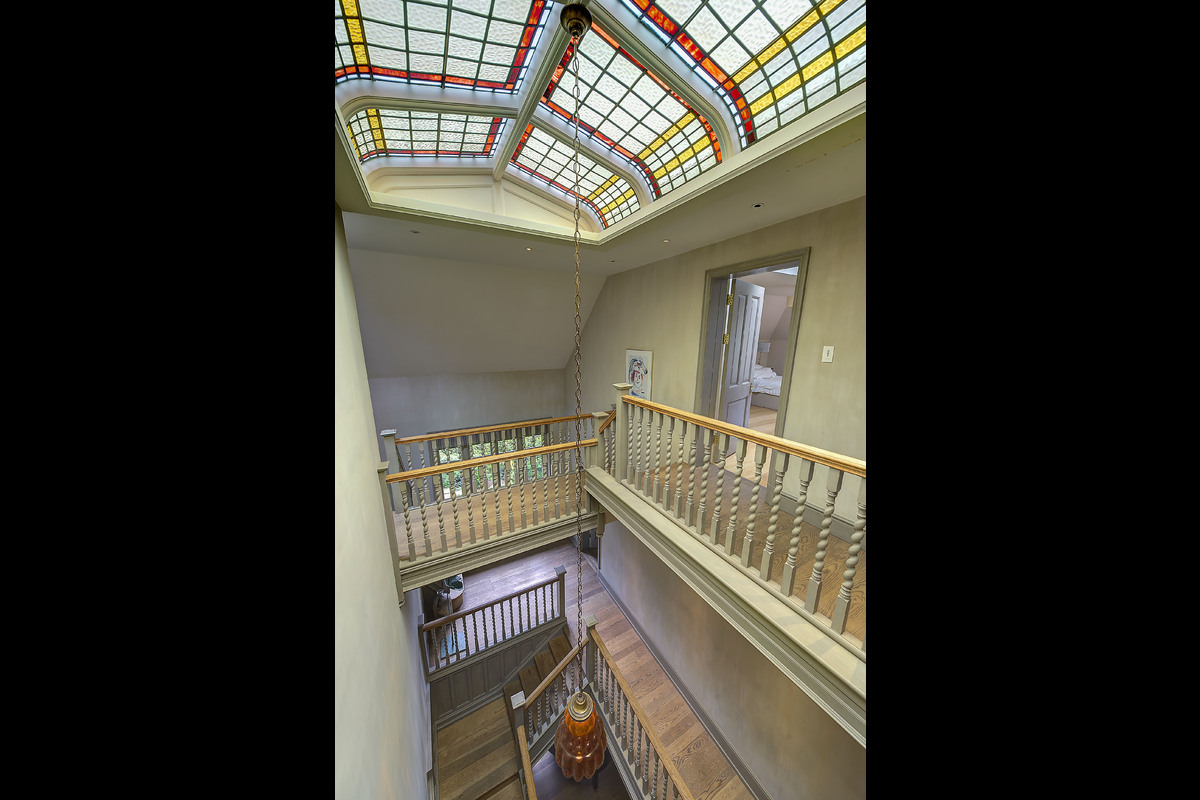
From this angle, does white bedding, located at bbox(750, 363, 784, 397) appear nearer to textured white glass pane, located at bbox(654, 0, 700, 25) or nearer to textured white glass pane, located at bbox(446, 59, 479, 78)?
textured white glass pane, located at bbox(654, 0, 700, 25)

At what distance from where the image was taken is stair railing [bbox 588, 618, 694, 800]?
269 centimetres

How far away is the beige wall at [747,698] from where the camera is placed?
2.65 metres

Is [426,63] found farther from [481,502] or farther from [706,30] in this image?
[481,502]

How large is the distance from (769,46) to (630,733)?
480 cm

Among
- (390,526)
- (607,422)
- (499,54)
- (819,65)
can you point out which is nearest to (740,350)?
(607,422)

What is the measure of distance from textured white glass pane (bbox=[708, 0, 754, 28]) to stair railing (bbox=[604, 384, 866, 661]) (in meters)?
2.05

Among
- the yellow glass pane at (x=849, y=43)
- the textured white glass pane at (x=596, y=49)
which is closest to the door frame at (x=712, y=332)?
the yellow glass pane at (x=849, y=43)

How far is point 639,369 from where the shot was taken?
424cm

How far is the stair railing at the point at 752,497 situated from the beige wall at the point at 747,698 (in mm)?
1475
